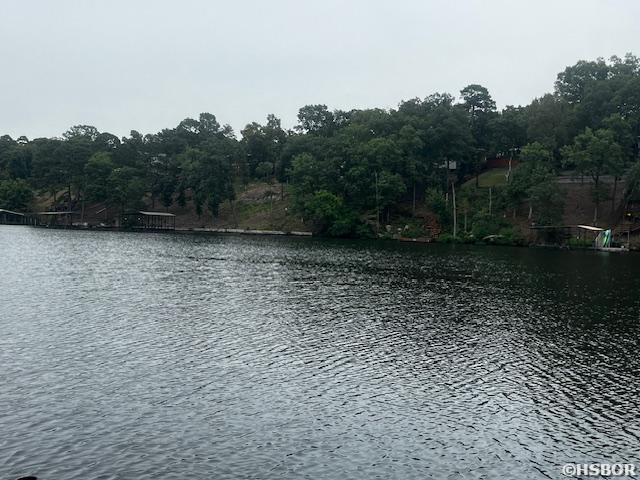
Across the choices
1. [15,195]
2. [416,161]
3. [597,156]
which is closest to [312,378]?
[597,156]

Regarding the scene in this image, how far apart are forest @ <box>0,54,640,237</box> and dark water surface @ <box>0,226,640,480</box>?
224 feet

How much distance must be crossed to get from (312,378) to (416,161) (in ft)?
393

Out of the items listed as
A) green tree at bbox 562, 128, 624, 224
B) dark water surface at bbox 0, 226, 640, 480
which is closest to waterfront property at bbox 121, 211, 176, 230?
dark water surface at bbox 0, 226, 640, 480

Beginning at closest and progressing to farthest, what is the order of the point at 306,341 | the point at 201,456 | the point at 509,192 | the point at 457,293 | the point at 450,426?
1. the point at 201,456
2. the point at 450,426
3. the point at 306,341
4. the point at 457,293
5. the point at 509,192

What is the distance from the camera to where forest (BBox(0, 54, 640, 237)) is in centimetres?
12706

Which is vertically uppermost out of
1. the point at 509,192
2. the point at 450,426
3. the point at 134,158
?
the point at 134,158

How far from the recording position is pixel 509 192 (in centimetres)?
13075

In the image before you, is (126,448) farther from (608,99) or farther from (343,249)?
(608,99)

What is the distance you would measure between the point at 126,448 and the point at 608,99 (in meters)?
146

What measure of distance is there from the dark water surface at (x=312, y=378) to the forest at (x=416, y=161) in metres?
68.2

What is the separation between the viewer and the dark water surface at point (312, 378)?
2117cm

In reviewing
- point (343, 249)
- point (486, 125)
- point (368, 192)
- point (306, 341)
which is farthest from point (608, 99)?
point (306, 341)

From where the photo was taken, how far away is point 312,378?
101ft

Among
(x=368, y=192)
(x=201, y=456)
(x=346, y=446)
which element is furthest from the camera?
(x=368, y=192)
